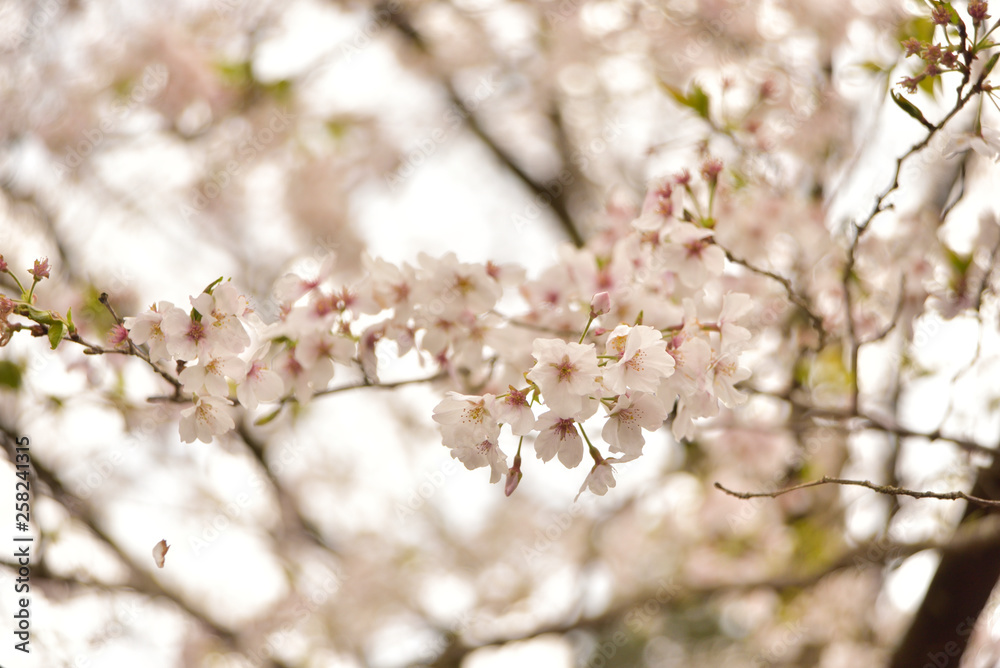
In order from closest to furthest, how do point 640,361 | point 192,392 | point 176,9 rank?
point 640,361 < point 192,392 < point 176,9

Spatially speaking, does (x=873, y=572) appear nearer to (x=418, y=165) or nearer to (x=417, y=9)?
(x=418, y=165)

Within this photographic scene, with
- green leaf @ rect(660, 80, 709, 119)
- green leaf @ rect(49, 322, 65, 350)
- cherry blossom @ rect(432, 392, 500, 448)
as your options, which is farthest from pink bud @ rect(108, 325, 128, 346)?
green leaf @ rect(660, 80, 709, 119)

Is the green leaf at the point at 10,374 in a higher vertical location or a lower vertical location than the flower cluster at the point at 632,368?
lower

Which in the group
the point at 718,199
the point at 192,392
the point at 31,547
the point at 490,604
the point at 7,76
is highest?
the point at 7,76

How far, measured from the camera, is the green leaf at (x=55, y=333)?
88cm

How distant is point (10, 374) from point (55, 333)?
76 centimetres

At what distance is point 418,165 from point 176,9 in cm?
144

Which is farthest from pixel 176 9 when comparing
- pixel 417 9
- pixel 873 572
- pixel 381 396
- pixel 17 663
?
pixel 873 572

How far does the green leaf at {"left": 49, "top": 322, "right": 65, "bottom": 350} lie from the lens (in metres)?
0.88

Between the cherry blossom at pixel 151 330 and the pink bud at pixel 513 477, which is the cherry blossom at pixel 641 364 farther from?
the cherry blossom at pixel 151 330

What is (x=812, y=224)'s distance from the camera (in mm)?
1918

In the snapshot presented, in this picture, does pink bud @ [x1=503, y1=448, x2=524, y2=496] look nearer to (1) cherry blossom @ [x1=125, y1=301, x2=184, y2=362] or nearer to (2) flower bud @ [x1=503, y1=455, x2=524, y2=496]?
(2) flower bud @ [x1=503, y1=455, x2=524, y2=496]

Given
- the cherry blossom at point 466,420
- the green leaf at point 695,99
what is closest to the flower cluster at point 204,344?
the cherry blossom at point 466,420

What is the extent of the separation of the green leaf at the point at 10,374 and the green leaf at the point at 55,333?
2.42 feet
